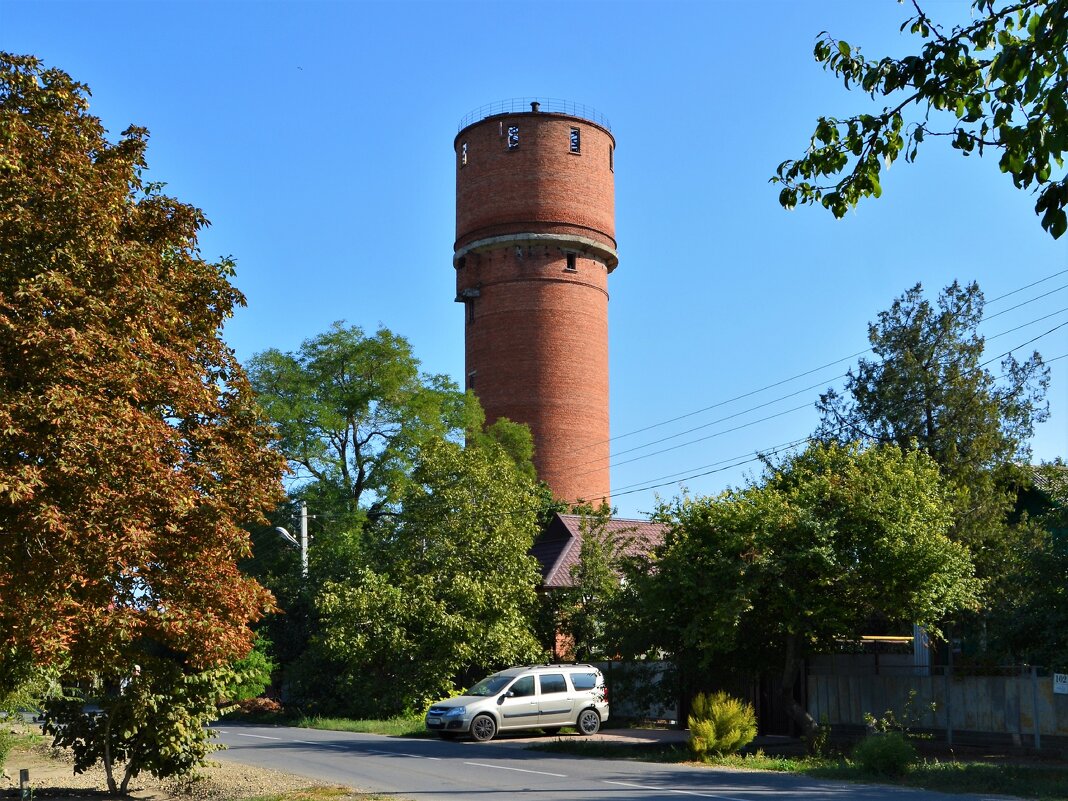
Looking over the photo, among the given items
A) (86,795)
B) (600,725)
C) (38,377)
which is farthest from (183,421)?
(600,725)

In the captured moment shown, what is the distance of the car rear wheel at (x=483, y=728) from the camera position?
25611 millimetres

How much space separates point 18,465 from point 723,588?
1380 cm

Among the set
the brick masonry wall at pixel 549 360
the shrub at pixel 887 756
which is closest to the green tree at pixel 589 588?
the shrub at pixel 887 756

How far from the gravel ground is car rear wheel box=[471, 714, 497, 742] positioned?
23.6 ft

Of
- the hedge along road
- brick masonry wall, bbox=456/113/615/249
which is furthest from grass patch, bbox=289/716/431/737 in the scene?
brick masonry wall, bbox=456/113/615/249

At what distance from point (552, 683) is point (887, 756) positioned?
1051 centimetres

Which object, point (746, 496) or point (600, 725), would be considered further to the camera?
point (600, 725)

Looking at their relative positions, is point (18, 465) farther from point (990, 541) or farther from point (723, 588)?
point (990, 541)

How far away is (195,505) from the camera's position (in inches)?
493

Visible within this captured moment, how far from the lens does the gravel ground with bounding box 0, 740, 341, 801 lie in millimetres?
15336

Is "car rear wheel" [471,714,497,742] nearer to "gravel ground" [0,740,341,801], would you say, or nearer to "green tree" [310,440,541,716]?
"green tree" [310,440,541,716]

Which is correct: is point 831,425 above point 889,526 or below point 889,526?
above

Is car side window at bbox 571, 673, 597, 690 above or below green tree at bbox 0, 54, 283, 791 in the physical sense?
below

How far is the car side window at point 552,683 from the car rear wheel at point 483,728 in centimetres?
153
